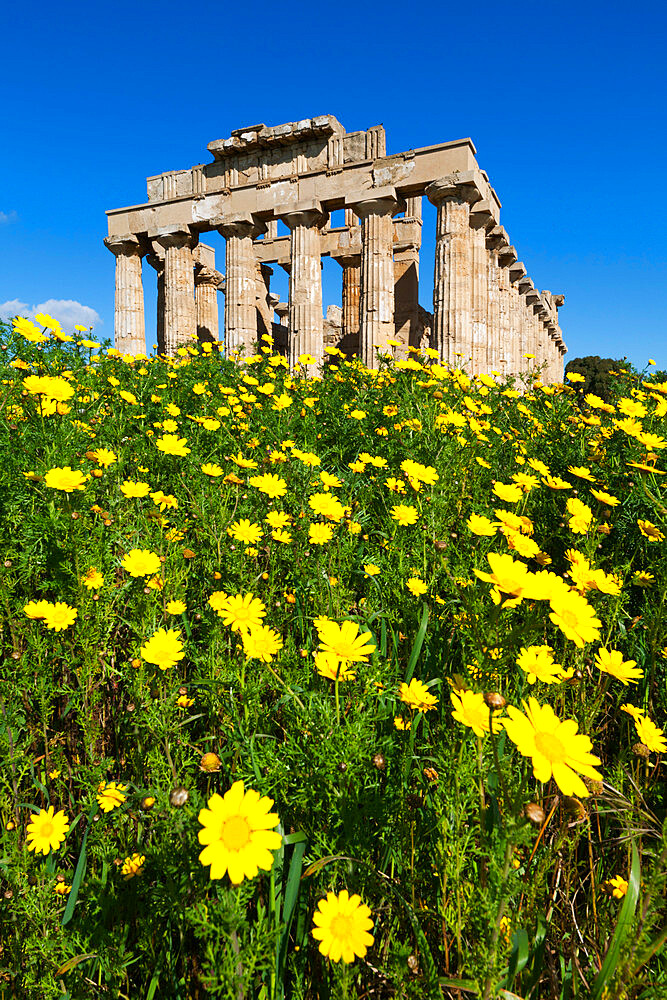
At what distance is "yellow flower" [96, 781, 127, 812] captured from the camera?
1.53 m

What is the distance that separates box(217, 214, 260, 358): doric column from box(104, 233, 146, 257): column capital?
4.07 m

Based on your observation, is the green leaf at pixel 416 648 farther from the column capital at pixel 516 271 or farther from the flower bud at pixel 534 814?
the column capital at pixel 516 271

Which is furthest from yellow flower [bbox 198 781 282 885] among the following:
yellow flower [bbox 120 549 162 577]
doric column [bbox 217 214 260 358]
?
doric column [bbox 217 214 260 358]

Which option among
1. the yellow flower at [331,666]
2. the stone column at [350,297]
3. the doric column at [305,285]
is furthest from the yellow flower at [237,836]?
the stone column at [350,297]

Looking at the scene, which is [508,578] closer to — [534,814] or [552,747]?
[552,747]

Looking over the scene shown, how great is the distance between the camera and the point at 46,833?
149 cm

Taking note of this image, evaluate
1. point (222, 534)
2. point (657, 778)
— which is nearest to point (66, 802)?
point (222, 534)

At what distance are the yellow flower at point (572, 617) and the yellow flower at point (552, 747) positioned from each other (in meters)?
0.26

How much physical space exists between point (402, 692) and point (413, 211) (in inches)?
983

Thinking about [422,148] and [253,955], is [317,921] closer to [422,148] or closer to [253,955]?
[253,955]

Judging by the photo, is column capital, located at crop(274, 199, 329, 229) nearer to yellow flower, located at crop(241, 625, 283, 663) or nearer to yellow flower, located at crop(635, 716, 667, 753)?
yellow flower, located at crop(241, 625, 283, 663)

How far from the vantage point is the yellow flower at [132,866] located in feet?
4.48

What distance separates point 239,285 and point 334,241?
6997 mm

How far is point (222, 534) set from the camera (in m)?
2.55
